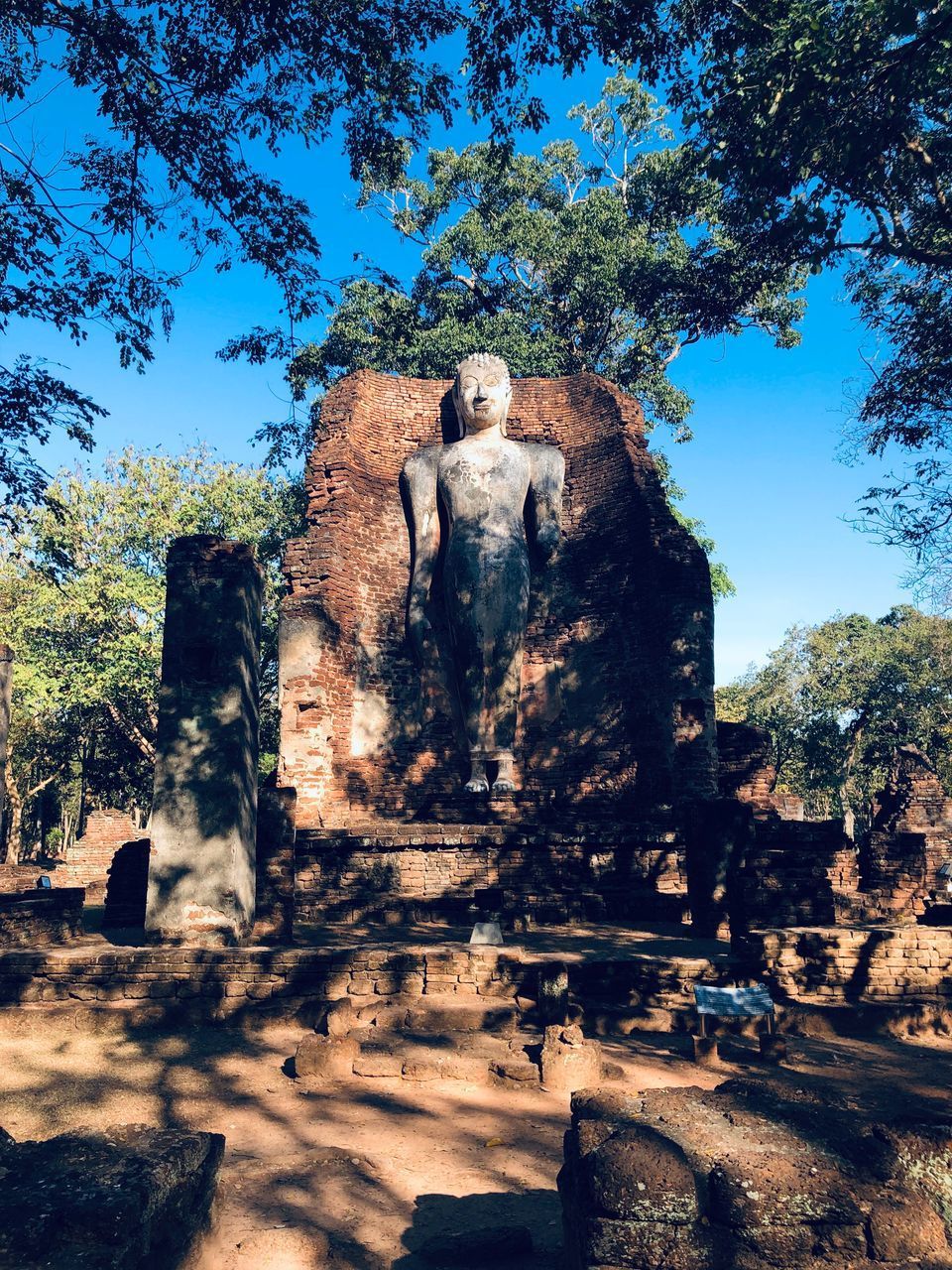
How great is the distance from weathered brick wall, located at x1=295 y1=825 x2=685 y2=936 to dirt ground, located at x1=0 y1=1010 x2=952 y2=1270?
4702mm

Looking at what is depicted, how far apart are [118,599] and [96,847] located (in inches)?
263

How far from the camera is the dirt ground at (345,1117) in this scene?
363 cm

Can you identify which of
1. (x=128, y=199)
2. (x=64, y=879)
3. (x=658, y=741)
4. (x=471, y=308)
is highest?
(x=471, y=308)

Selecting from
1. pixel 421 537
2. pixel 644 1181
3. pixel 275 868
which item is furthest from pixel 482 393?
pixel 644 1181

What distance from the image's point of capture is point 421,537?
1430 cm

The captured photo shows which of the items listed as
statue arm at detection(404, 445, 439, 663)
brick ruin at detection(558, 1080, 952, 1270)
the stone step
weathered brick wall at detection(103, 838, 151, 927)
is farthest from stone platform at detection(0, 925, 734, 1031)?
statue arm at detection(404, 445, 439, 663)

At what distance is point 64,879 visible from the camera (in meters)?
22.2

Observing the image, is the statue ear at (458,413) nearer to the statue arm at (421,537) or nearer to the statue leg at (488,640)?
the statue arm at (421,537)

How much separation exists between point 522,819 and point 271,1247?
30.2 feet

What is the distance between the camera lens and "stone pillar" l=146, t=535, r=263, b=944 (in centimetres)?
779

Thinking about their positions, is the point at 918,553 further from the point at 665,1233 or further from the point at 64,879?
the point at 64,879

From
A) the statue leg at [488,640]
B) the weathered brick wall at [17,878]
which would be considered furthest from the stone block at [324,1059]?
the weathered brick wall at [17,878]

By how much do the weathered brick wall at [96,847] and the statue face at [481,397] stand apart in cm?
1401

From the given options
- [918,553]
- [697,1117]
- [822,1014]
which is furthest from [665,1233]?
[918,553]
